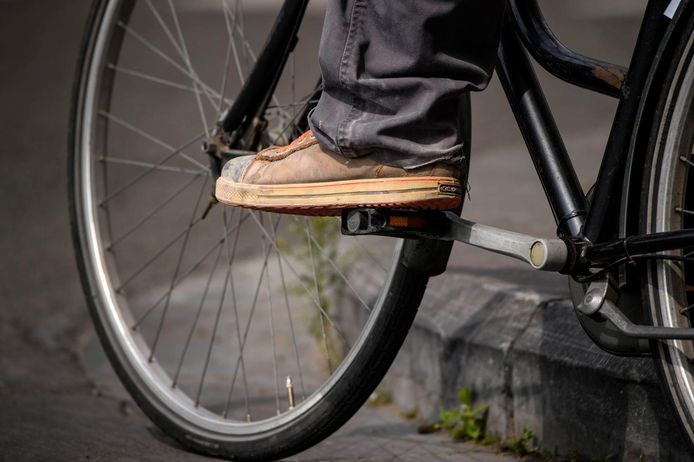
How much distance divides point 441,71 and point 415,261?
456 mm

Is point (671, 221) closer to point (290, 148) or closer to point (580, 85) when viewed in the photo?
point (580, 85)

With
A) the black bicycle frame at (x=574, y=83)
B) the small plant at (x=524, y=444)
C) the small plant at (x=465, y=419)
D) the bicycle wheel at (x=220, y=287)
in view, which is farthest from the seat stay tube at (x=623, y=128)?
the small plant at (x=465, y=419)

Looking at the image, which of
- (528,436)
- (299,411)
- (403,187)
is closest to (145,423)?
(299,411)

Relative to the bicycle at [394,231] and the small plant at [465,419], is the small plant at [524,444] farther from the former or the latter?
the bicycle at [394,231]

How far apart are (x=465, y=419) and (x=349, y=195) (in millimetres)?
1039

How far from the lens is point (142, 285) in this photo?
4.67 m

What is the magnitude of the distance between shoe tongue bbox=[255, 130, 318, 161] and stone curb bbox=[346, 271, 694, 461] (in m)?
0.77

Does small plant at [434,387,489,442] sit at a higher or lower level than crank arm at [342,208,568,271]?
lower

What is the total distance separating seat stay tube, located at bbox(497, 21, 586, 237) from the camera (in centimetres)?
169

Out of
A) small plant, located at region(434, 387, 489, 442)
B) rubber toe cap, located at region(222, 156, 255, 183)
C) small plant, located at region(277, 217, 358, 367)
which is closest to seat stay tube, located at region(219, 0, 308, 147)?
rubber toe cap, located at region(222, 156, 255, 183)

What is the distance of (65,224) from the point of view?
529cm

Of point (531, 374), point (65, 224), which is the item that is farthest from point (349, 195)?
point (65, 224)

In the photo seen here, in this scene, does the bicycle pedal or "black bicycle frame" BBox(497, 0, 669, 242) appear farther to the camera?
the bicycle pedal

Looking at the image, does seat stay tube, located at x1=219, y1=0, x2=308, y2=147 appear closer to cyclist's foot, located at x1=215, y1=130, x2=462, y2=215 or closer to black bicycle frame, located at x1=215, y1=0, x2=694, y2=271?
cyclist's foot, located at x1=215, y1=130, x2=462, y2=215
